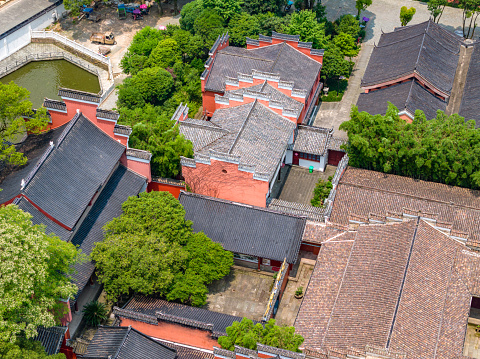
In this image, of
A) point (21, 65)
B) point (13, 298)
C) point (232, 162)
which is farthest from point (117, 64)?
point (13, 298)

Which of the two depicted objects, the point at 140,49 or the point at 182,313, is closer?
the point at 182,313

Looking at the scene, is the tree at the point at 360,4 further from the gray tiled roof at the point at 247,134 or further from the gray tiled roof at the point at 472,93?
the gray tiled roof at the point at 247,134

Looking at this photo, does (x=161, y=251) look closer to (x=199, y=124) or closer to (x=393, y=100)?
(x=199, y=124)

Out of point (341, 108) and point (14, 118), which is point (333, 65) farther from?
point (14, 118)

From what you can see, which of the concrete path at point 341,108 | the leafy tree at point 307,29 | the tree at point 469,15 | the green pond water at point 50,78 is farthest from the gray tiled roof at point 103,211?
the tree at point 469,15

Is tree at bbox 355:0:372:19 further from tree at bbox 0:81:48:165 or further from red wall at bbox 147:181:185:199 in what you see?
tree at bbox 0:81:48:165

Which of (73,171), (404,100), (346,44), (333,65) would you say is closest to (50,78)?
(73,171)
